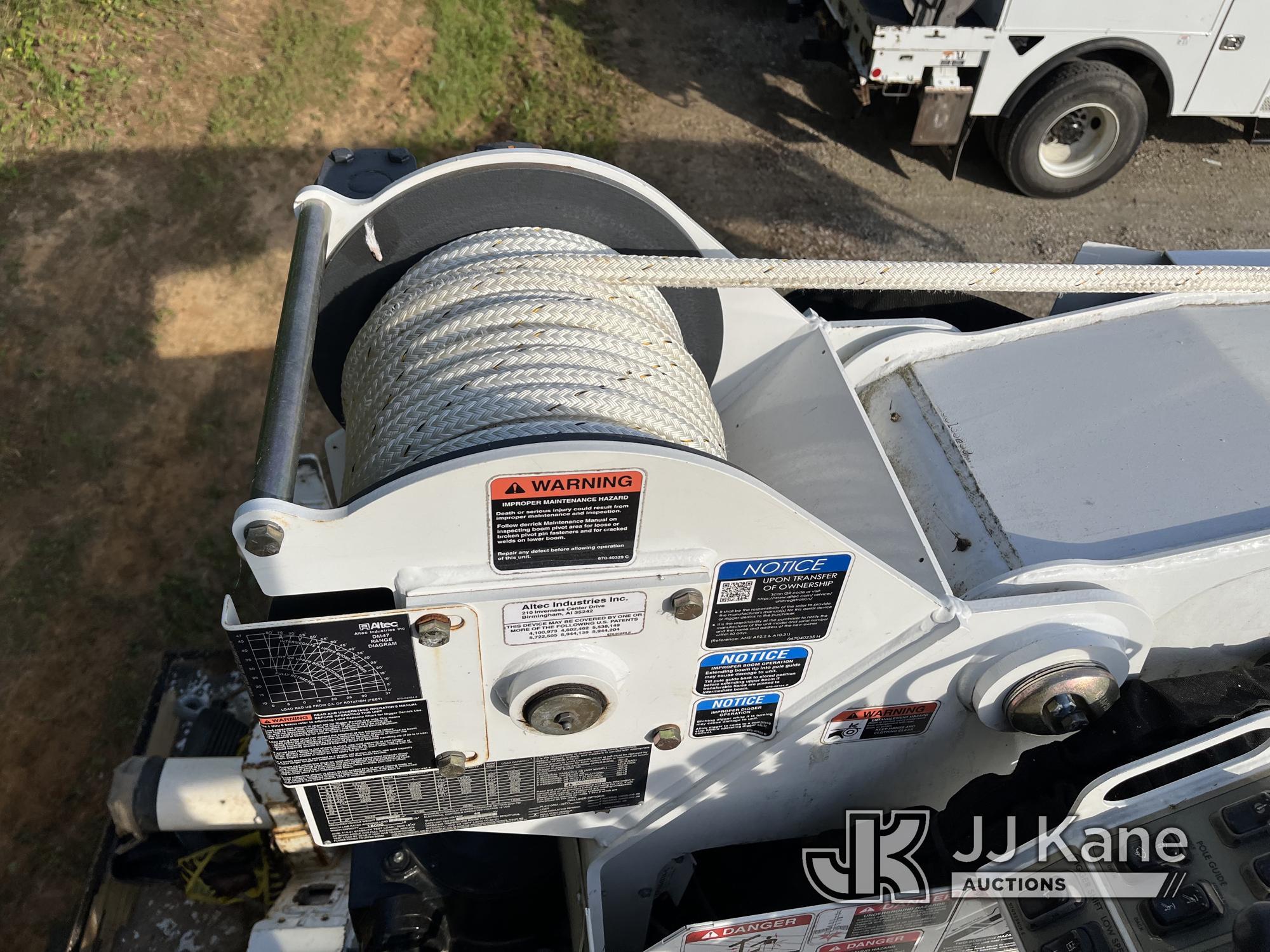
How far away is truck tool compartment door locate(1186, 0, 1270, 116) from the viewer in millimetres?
6055

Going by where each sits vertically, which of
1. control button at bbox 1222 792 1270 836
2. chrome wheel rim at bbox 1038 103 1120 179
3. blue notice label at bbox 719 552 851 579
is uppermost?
chrome wheel rim at bbox 1038 103 1120 179

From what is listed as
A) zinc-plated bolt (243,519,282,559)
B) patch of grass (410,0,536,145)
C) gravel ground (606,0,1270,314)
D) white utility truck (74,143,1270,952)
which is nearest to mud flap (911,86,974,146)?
gravel ground (606,0,1270,314)

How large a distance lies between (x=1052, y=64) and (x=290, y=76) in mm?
5134

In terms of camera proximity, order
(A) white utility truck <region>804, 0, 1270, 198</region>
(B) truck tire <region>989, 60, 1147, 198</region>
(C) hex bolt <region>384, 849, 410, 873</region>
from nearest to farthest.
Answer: (C) hex bolt <region>384, 849, 410, 873</region> < (A) white utility truck <region>804, 0, 1270, 198</region> < (B) truck tire <region>989, 60, 1147, 198</region>

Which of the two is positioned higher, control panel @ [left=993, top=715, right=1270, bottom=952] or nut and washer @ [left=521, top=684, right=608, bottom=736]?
nut and washer @ [left=521, top=684, right=608, bottom=736]

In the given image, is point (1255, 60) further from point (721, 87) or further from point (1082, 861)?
point (1082, 861)

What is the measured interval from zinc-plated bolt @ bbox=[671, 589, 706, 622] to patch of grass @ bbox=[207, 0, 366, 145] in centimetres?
585

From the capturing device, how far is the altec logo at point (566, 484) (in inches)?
70.8

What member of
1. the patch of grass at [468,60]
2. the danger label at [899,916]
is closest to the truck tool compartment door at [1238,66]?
the patch of grass at [468,60]

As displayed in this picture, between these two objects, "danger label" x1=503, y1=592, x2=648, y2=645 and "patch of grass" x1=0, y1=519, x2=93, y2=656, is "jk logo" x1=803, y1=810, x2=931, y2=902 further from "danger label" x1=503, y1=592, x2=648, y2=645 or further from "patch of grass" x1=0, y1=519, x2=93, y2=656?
"patch of grass" x1=0, y1=519, x2=93, y2=656

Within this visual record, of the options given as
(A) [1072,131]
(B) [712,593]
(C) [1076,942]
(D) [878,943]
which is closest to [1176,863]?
(C) [1076,942]

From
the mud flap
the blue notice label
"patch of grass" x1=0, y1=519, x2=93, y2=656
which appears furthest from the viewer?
the mud flap

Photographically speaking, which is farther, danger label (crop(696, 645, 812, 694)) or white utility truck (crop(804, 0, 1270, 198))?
white utility truck (crop(804, 0, 1270, 198))

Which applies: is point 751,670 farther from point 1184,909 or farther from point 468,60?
point 468,60
